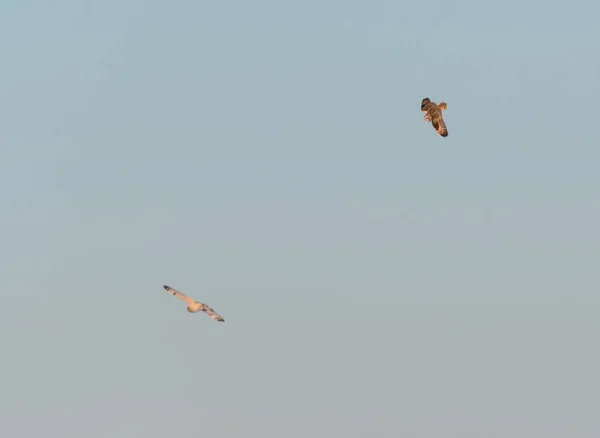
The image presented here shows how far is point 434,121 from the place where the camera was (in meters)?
167

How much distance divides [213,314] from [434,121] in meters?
51.7

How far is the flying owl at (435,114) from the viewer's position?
16625 cm

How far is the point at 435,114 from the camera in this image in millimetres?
168375

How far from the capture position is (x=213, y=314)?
199375mm

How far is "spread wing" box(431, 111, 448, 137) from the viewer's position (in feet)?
543

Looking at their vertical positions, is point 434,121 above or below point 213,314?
above

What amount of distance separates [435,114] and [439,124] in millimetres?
2174

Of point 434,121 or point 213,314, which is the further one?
point 213,314

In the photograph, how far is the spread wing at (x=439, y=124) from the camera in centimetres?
16561

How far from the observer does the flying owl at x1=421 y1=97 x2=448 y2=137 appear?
16625 centimetres

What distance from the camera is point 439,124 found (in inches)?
6565
